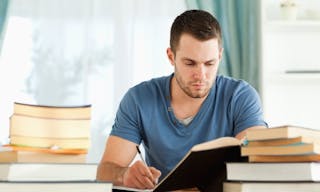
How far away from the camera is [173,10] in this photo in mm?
3984

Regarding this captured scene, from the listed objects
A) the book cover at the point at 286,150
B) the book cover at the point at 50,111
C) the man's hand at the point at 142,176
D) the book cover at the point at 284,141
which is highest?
the book cover at the point at 50,111

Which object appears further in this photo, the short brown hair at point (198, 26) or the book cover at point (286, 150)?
the short brown hair at point (198, 26)

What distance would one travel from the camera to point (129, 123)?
2.29 meters

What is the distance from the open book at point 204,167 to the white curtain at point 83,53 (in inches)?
94.5

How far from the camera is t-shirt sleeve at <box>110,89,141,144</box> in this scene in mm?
2285

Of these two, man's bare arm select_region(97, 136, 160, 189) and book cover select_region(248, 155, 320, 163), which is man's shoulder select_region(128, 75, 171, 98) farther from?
book cover select_region(248, 155, 320, 163)

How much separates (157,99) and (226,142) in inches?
38.0

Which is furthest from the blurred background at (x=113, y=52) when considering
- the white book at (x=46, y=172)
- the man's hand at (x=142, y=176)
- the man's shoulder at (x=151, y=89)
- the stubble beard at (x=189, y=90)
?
the white book at (x=46, y=172)

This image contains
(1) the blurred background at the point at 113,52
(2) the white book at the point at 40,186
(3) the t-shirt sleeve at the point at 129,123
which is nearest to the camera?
(2) the white book at the point at 40,186

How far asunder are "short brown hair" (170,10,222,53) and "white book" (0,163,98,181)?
102 centimetres

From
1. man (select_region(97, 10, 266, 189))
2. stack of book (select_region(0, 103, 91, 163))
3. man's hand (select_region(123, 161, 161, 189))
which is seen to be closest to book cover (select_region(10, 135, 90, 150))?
stack of book (select_region(0, 103, 91, 163))

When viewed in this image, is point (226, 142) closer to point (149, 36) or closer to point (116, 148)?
point (116, 148)

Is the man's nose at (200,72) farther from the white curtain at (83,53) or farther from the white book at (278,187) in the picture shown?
the white curtain at (83,53)

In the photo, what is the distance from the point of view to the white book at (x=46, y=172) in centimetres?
125
